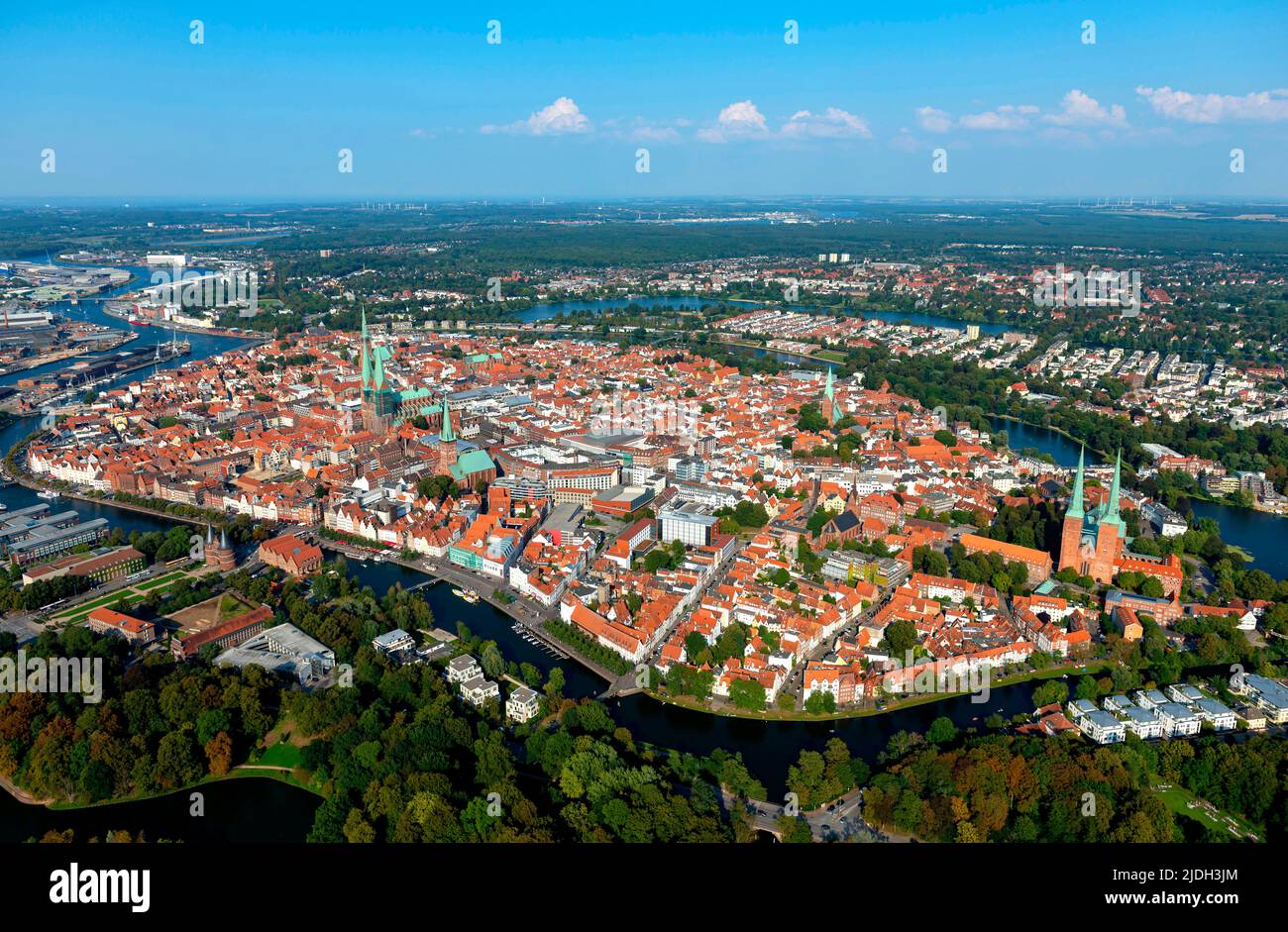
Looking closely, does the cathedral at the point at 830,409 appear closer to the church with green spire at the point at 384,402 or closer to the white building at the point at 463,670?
the church with green spire at the point at 384,402

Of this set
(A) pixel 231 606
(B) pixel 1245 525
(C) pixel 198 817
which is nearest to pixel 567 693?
(C) pixel 198 817

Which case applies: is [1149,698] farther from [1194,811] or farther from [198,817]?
[198,817]

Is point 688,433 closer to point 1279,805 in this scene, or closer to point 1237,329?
point 1279,805

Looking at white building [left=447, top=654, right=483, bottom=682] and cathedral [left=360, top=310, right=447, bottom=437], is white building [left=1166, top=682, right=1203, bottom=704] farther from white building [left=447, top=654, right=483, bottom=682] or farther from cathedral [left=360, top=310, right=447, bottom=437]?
cathedral [left=360, top=310, right=447, bottom=437]

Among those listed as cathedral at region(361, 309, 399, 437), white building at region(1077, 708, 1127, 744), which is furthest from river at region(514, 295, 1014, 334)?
white building at region(1077, 708, 1127, 744)

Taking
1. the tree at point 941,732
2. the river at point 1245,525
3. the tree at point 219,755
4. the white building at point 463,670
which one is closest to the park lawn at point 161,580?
the tree at point 219,755

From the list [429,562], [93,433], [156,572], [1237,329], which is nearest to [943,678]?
[429,562]
